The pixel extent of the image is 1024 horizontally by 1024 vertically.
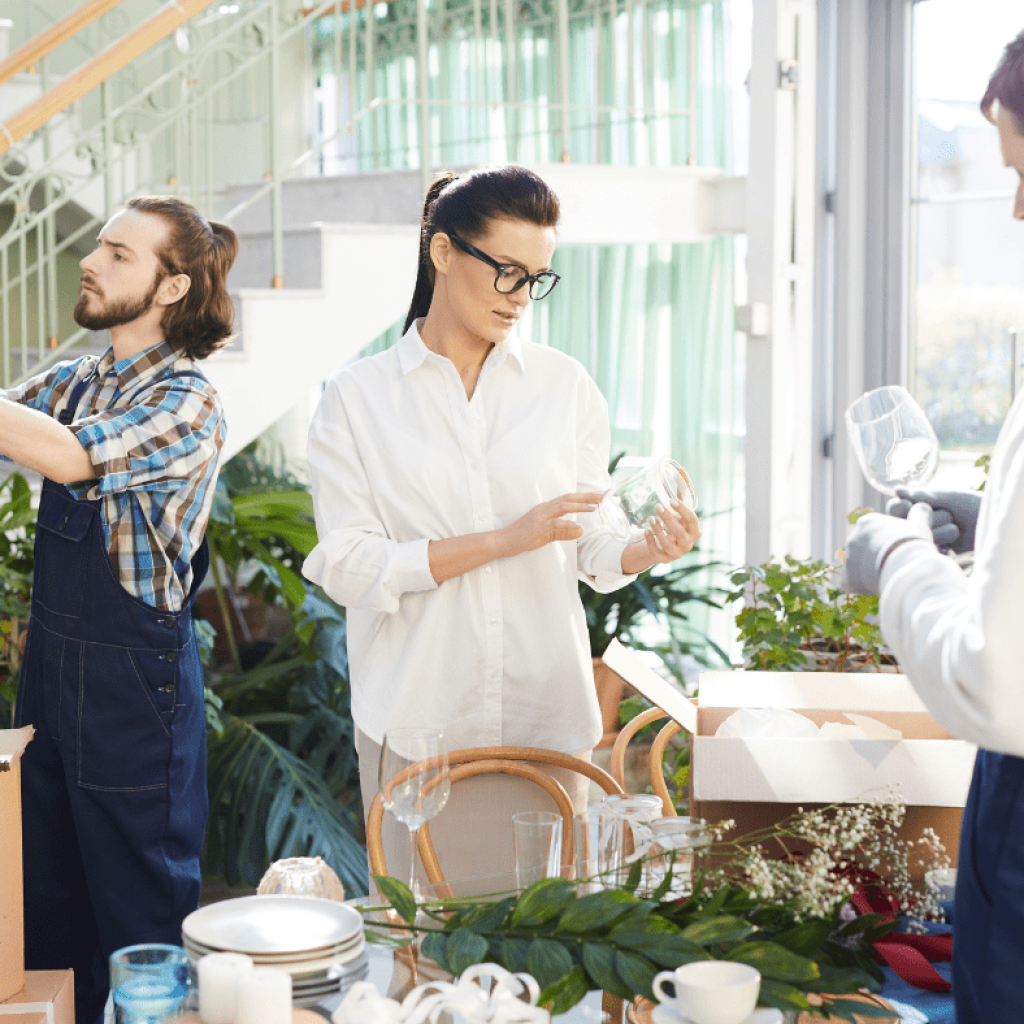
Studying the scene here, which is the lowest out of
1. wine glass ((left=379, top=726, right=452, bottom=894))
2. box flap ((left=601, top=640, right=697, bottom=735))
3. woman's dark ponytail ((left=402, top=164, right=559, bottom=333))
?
wine glass ((left=379, top=726, right=452, bottom=894))

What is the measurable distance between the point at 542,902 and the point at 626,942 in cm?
8

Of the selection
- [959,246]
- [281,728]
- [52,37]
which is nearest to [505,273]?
[52,37]

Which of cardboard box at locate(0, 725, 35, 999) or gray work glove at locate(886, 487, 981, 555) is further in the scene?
cardboard box at locate(0, 725, 35, 999)

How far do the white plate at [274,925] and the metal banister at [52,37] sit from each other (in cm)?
253

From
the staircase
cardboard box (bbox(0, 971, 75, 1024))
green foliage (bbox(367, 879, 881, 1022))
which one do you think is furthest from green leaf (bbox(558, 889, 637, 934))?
the staircase

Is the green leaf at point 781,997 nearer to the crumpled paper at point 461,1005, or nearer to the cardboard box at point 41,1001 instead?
the crumpled paper at point 461,1005

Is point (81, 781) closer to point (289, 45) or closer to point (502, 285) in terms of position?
point (502, 285)

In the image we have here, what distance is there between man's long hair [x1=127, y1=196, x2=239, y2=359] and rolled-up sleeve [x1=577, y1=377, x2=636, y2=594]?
70cm

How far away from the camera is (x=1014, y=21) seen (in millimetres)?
3510

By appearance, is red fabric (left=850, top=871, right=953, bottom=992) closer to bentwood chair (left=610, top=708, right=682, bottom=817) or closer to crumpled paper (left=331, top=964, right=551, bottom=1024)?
crumpled paper (left=331, top=964, right=551, bottom=1024)

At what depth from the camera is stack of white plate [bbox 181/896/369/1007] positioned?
102cm

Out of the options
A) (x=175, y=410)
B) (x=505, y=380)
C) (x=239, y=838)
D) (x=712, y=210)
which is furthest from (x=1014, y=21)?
(x=239, y=838)

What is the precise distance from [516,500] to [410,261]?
6.36 ft

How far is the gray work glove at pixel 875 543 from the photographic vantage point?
1.00 metres
